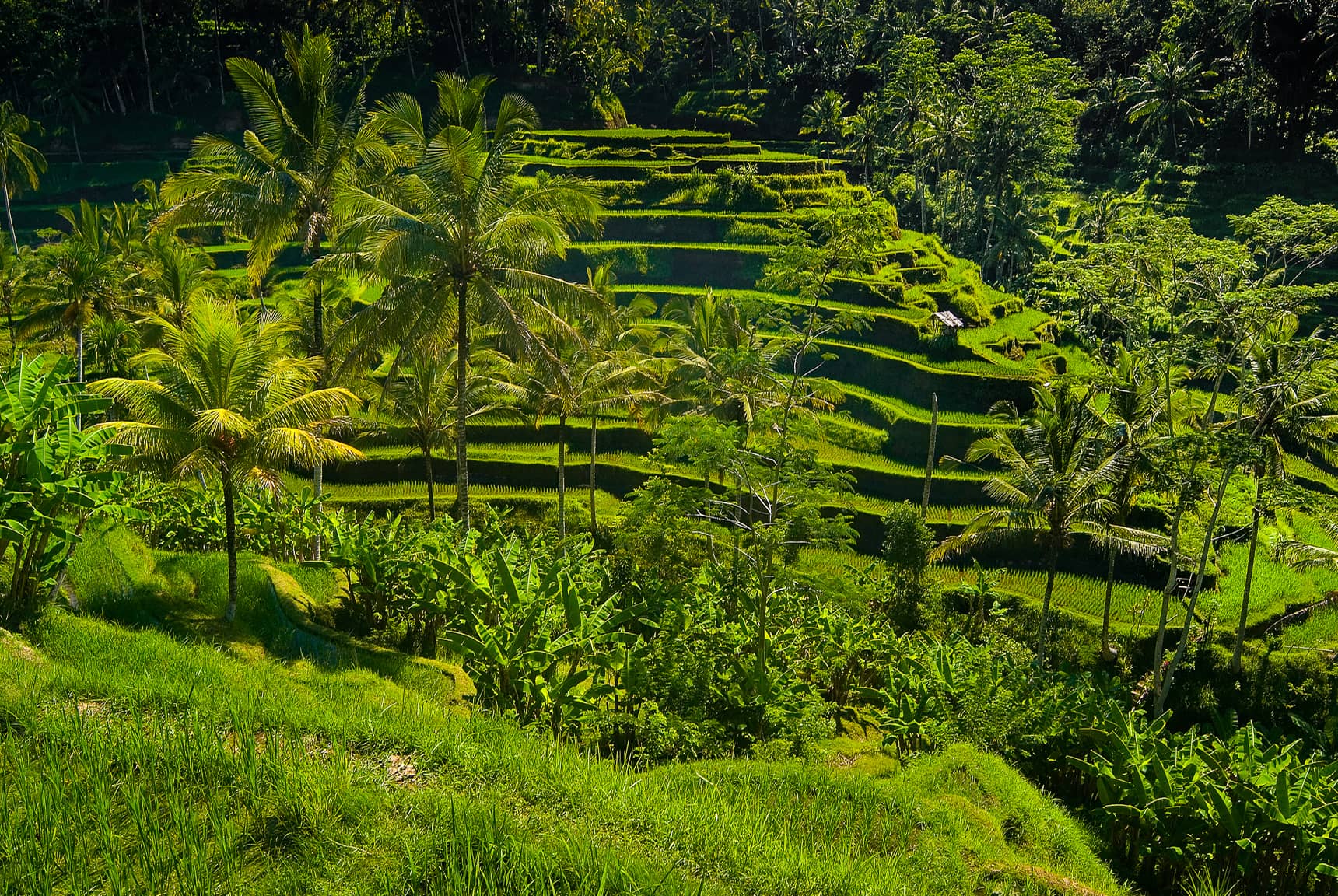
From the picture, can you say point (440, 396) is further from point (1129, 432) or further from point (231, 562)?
point (1129, 432)

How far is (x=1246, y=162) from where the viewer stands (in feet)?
141

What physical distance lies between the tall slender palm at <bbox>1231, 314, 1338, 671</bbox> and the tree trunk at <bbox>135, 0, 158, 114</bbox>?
172 ft

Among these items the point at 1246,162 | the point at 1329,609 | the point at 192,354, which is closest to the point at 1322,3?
the point at 1246,162

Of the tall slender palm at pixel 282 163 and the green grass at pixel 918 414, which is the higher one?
the tall slender palm at pixel 282 163

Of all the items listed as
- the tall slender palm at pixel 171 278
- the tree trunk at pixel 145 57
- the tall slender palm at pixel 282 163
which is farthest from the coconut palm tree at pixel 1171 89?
the tree trunk at pixel 145 57

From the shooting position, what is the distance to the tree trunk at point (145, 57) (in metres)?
47.0

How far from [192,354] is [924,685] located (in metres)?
10.2

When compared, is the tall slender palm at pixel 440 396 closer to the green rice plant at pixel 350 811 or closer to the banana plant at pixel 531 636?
the banana plant at pixel 531 636

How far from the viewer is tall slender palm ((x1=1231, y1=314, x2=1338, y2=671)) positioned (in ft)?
46.9

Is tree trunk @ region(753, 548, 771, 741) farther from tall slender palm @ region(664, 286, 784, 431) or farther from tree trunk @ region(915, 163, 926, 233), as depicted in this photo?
tree trunk @ region(915, 163, 926, 233)

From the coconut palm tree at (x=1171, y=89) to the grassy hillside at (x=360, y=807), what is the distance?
150 feet

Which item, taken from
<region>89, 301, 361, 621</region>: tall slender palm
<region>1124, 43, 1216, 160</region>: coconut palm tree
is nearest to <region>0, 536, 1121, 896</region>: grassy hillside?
<region>89, 301, 361, 621</region>: tall slender palm

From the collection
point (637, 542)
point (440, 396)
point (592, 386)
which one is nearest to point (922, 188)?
point (592, 386)

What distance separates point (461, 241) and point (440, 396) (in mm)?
6140
